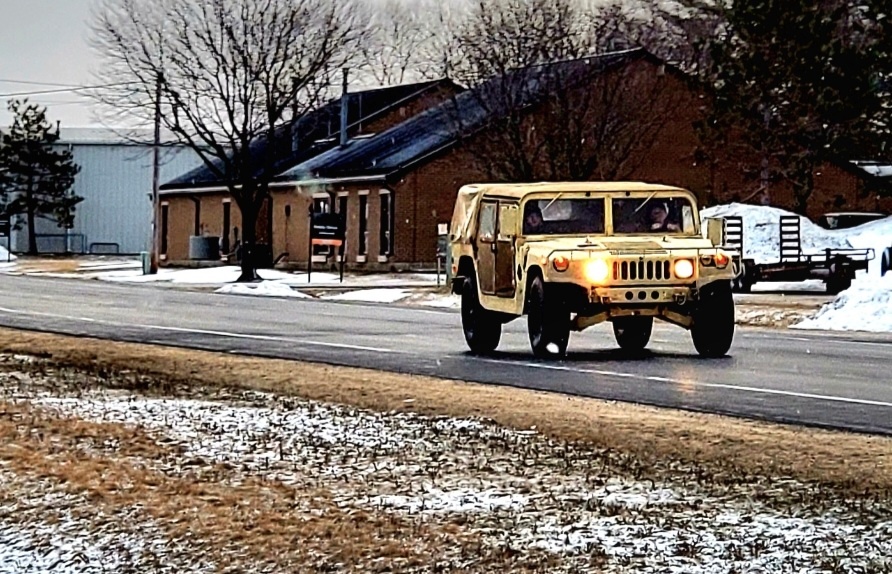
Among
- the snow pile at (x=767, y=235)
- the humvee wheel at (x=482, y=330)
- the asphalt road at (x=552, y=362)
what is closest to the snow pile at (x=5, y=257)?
the snow pile at (x=767, y=235)

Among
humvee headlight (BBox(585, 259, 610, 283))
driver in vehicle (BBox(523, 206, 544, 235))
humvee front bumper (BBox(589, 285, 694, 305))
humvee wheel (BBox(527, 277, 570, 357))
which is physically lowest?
humvee wheel (BBox(527, 277, 570, 357))

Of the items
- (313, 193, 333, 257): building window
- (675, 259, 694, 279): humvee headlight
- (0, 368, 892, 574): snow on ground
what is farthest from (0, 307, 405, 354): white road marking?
(313, 193, 333, 257): building window

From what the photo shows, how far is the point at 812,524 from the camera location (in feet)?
27.2

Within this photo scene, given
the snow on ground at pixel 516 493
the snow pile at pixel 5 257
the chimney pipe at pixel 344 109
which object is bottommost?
the snow pile at pixel 5 257

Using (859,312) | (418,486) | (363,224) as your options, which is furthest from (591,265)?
(363,224)

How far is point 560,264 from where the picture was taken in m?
18.9

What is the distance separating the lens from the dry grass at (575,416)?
10.2 metres

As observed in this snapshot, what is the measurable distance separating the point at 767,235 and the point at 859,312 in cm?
1831

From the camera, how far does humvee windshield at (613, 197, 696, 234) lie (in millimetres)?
20109

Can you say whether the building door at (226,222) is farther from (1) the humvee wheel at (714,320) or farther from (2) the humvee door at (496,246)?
(1) the humvee wheel at (714,320)

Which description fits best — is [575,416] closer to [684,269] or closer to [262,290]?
[684,269]

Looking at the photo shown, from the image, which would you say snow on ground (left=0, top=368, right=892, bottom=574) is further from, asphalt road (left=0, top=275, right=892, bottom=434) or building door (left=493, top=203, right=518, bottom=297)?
building door (left=493, top=203, right=518, bottom=297)

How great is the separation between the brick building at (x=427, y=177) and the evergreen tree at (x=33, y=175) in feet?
97.7

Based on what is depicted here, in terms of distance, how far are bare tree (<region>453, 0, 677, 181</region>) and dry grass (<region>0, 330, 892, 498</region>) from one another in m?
25.8
